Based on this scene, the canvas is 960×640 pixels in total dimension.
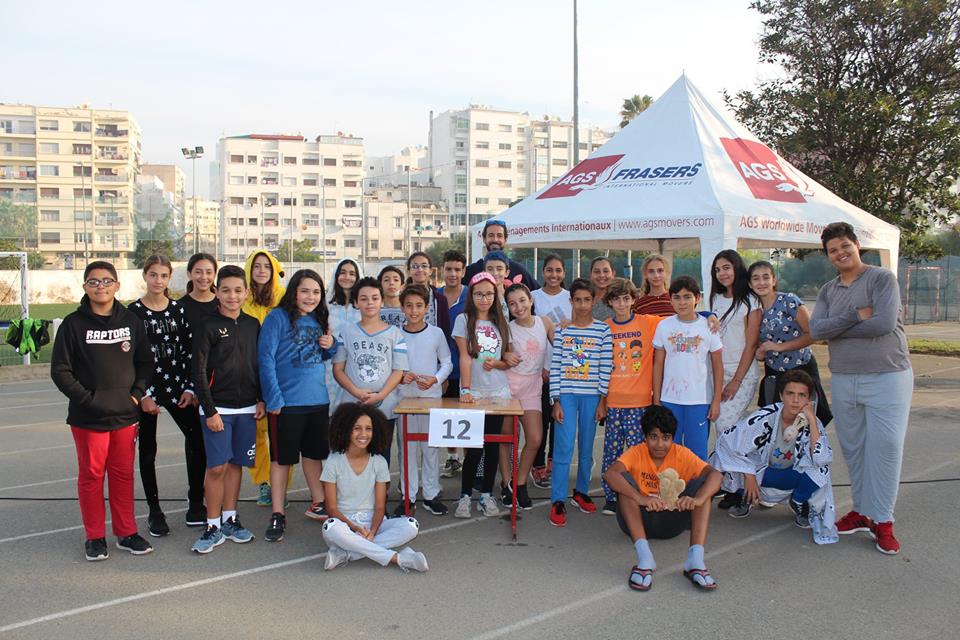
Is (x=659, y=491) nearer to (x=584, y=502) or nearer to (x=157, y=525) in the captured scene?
(x=584, y=502)

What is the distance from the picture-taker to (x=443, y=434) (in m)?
5.08

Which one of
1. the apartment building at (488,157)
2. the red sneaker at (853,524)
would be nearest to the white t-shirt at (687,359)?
the red sneaker at (853,524)

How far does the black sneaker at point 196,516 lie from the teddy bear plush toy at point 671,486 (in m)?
3.15

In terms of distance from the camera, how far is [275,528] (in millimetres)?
5156

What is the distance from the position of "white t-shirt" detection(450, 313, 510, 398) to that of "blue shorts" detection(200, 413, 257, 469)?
158 cm

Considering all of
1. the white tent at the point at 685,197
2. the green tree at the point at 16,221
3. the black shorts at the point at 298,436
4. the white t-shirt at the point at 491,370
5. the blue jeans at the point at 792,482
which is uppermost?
A: the green tree at the point at 16,221

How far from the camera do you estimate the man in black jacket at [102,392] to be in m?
4.68

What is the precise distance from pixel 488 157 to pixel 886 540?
10292 cm

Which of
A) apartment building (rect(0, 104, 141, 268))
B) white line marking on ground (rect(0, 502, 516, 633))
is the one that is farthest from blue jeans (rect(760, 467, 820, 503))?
apartment building (rect(0, 104, 141, 268))

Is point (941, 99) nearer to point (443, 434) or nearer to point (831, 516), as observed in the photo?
point (831, 516)

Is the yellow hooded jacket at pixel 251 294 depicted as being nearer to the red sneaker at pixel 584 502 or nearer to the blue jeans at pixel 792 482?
the red sneaker at pixel 584 502

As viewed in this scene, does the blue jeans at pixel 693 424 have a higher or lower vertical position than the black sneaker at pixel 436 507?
higher

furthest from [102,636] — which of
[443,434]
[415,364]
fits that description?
[415,364]

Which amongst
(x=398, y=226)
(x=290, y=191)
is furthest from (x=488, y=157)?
(x=290, y=191)
